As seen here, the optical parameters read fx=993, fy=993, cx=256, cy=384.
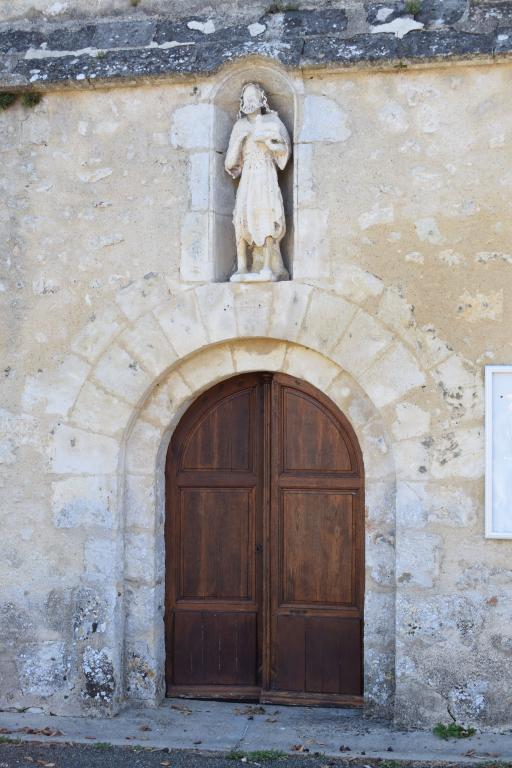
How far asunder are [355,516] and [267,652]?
1.03m

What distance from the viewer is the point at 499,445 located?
553 cm

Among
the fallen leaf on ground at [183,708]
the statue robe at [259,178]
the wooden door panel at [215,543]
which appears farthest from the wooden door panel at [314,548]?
the statue robe at [259,178]

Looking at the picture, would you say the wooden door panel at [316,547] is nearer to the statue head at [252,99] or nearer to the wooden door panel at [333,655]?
the wooden door panel at [333,655]

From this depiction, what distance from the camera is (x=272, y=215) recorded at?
19.2 feet

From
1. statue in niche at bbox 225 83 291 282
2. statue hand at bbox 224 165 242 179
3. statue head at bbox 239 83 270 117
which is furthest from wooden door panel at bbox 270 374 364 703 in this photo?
statue head at bbox 239 83 270 117

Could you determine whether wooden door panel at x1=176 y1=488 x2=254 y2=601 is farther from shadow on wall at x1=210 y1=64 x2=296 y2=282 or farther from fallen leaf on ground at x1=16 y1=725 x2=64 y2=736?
shadow on wall at x1=210 y1=64 x2=296 y2=282

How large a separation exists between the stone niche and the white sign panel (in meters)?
1.37

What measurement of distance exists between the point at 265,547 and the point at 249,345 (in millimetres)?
1262

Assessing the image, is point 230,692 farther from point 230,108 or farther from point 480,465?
point 230,108

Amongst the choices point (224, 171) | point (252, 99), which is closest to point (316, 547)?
point (224, 171)

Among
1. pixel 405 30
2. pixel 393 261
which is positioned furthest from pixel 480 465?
pixel 405 30

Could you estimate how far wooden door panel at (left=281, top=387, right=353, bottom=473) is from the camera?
607 centimetres

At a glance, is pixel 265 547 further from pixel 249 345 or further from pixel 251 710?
pixel 249 345

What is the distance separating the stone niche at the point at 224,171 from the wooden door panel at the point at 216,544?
139cm
